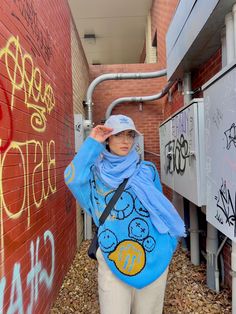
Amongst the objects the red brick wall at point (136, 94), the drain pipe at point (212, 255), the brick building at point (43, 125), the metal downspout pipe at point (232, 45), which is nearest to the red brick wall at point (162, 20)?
the red brick wall at point (136, 94)

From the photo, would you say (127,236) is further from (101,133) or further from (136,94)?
(136,94)

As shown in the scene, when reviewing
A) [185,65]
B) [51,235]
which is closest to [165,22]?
[185,65]

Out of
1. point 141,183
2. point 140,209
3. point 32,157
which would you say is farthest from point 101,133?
point 32,157

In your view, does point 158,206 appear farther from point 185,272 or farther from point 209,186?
point 185,272

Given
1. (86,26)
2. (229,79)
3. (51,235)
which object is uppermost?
(86,26)

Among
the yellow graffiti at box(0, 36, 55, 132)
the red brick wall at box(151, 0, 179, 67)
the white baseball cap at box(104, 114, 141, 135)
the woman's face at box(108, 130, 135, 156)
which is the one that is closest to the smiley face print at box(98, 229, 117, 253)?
the woman's face at box(108, 130, 135, 156)

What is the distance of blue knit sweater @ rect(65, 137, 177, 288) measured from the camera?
186cm

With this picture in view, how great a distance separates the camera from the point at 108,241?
1.87m

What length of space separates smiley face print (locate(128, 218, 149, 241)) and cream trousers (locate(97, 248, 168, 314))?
0.27 meters

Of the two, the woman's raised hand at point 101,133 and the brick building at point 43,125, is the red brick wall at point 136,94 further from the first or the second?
the woman's raised hand at point 101,133

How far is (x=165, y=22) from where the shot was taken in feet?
23.3

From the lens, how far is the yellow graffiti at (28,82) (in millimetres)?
2199

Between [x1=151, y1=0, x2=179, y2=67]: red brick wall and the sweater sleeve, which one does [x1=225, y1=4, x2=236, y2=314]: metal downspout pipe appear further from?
[x1=151, y1=0, x2=179, y2=67]: red brick wall

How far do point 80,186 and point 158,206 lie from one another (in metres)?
0.49
